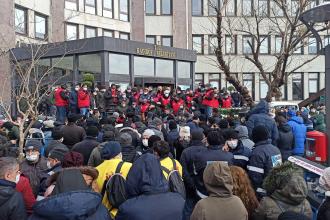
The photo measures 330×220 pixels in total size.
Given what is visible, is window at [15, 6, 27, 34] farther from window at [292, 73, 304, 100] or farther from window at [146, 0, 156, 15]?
window at [292, 73, 304, 100]

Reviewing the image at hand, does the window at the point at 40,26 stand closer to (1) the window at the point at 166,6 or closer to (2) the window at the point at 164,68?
(2) the window at the point at 164,68

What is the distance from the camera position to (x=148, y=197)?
4.41 metres

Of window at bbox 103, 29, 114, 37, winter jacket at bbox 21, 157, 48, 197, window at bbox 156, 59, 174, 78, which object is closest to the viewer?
winter jacket at bbox 21, 157, 48, 197

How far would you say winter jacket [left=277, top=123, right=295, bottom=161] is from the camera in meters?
9.59

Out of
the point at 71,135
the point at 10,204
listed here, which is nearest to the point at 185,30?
the point at 71,135

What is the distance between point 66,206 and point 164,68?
88.1 feet

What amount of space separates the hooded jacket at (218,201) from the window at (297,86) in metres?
43.1

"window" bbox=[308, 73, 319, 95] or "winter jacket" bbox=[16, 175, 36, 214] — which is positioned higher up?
"window" bbox=[308, 73, 319, 95]

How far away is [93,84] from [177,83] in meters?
7.53

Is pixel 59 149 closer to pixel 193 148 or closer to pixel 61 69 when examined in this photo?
pixel 193 148

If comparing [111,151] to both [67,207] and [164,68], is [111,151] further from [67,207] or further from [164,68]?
[164,68]

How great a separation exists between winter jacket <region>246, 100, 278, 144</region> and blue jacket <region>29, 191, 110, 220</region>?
225 inches

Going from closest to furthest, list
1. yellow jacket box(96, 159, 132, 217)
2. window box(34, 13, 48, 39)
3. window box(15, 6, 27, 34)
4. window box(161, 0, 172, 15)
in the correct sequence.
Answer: yellow jacket box(96, 159, 132, 217) → window box(15, 6, 27, 34) → window box(34, 13, 48, 39) → window box(161, 0, 172, 15)

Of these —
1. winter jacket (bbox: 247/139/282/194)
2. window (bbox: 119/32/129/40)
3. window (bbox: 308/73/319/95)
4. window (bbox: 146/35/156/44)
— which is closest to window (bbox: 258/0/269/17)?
window (bbox: 146/35/156/44)
